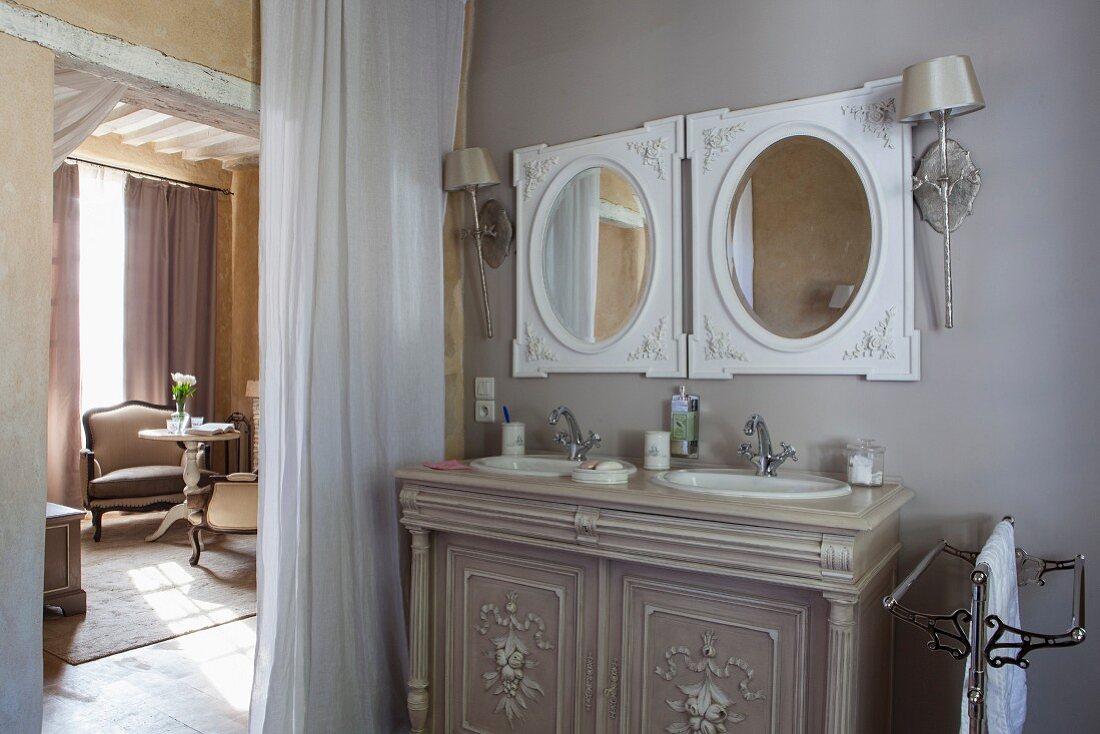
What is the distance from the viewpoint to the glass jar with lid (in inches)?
76.9

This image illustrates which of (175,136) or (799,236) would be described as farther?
(175,136)

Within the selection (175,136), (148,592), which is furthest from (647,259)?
(175,136)

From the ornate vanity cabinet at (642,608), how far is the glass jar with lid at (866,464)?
57 mm

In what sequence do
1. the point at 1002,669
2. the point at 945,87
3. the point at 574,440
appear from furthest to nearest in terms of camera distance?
the point at 574,440
the point at 945,87
the point at 1002,669

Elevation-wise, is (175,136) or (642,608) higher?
(175,136)

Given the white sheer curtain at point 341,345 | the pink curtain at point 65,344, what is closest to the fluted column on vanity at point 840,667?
the white sheer curtain at point 341,345

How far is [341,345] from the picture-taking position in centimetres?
235

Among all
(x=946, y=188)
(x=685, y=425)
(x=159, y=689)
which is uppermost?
(x=946, y=188)

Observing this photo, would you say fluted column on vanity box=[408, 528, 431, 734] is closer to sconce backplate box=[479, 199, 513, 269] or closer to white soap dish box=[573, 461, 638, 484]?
white soap dish box=[573, 461, 638, 484]

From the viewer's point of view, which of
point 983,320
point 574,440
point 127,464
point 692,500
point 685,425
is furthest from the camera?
point 127,464

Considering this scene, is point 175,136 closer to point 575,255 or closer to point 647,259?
point 575,255

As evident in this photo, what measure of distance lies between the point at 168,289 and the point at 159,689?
4124mm

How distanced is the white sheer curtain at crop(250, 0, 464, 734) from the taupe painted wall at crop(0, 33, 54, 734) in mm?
531

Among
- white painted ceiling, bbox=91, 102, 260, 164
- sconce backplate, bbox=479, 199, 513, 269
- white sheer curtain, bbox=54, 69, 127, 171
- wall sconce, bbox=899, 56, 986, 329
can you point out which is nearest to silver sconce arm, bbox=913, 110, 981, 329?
wall sconce, bbox=899, 56, 986, 329
